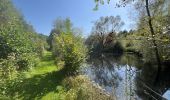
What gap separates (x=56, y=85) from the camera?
725 inches

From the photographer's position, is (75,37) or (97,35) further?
(97,35)

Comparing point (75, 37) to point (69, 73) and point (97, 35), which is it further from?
point (97, 35)

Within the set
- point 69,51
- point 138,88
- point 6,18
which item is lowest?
point 138,88

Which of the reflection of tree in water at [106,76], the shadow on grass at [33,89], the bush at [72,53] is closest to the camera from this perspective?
the shadow on grass at [33,89]

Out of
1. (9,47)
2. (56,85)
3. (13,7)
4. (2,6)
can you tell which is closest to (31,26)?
(13,7)

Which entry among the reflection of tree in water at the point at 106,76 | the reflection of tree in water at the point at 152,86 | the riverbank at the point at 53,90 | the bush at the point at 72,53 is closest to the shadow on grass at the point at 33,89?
the riverbank at the point at 53,90

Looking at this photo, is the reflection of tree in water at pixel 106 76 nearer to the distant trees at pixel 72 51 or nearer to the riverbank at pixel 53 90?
the distant trees at pixel 72 51

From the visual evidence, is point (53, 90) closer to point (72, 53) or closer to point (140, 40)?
point (72, 53)

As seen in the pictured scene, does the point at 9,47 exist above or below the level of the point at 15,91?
above

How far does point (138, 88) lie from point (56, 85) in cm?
590

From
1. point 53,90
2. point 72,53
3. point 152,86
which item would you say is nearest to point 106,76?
point 72,53

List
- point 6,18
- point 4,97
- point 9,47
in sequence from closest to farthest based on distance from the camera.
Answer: point 4,97
point 9,47
point 6,18

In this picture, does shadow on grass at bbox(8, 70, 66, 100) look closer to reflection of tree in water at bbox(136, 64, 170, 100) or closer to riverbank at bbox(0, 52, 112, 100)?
riverbank at bbox(0, 52, 112, 100)

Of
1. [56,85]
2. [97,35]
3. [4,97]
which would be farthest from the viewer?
[97,35]
